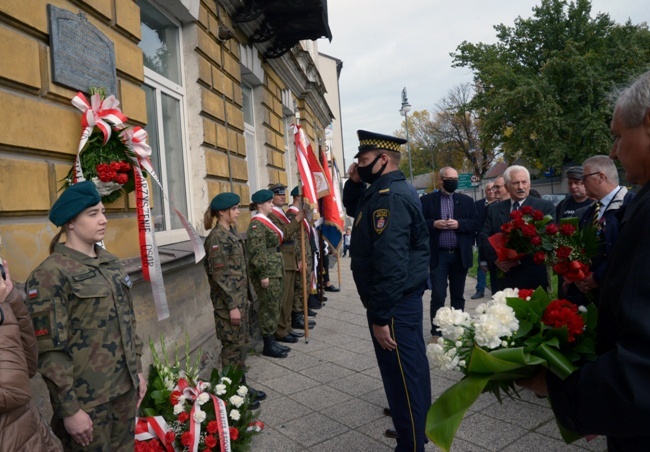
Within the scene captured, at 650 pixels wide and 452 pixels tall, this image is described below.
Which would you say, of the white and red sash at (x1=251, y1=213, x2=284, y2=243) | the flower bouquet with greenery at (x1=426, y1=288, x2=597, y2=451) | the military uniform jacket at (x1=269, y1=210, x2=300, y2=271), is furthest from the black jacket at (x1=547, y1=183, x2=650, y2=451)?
the military uniform jacket at (x1=269, y1=210, x2=300, y2=271)

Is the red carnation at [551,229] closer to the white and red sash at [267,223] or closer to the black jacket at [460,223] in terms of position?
the black jacket at [460,223]

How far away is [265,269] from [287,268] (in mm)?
1403

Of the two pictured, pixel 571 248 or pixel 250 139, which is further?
pixel 250 139

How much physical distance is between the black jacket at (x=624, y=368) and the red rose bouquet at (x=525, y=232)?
171 centimetres

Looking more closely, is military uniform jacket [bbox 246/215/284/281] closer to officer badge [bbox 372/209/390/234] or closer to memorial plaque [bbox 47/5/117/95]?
memorial plaque [bbox 47/5/117/95]

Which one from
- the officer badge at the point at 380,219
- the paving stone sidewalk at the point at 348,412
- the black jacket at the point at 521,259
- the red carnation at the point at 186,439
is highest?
the officer badge at the point at 380,219

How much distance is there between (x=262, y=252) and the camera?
18.6ft

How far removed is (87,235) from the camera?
8.25 ft

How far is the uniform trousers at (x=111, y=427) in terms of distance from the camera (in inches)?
94.0

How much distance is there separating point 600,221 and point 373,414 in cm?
231

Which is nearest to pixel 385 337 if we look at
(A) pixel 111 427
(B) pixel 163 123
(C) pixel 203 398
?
(C) pixel 203 398

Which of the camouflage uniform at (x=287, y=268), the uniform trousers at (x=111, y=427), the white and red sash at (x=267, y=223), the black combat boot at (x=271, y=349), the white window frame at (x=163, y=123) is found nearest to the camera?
the uniform trousers at (x=111, y=427)

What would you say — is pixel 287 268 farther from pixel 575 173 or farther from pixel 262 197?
pixel 575 173

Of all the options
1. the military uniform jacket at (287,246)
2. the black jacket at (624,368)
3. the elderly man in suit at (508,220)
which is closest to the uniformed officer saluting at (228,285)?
the military uniform jacket at (287,246)
